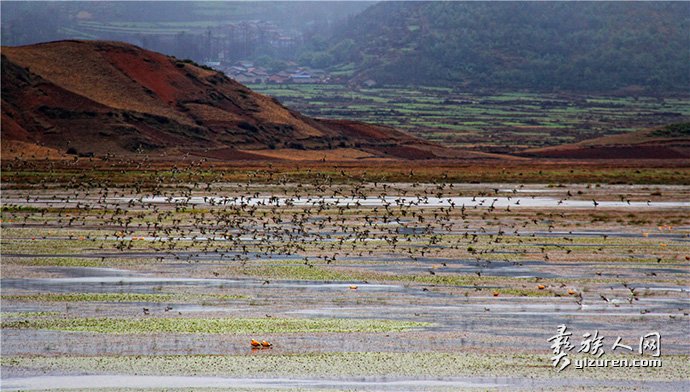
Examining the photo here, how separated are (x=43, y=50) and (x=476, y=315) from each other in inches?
2773

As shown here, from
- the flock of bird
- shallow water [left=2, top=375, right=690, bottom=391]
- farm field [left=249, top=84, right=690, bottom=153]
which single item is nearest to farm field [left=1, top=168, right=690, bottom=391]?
shallow water [left=2, top=375, right=690, bottom=391]

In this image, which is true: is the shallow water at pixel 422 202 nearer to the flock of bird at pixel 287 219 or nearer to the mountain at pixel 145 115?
the flock of bird at pixel 287 219

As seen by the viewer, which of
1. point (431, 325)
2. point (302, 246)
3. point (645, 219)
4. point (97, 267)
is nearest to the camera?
point (431, 325)

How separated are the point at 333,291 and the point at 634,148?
70.7m

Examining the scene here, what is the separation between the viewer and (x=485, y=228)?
41.5 meters

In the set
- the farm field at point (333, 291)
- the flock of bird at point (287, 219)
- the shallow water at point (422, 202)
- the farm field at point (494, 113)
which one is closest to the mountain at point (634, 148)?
the farm field at point (494, 113)

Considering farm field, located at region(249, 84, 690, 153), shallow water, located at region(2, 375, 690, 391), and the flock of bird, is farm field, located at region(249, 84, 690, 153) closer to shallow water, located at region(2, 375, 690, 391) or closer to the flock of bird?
the flock of bird

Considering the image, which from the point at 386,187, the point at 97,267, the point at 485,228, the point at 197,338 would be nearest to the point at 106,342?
Result: the point at 197,338

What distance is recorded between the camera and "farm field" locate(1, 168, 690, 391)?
787 inches

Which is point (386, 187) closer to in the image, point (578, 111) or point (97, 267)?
point (97, 267)

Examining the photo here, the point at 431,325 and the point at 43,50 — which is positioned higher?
the point at 43,50

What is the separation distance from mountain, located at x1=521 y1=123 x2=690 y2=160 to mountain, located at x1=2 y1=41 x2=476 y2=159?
366 inches

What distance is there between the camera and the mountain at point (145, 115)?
252ft

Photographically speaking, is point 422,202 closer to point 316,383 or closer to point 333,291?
point 333,291
